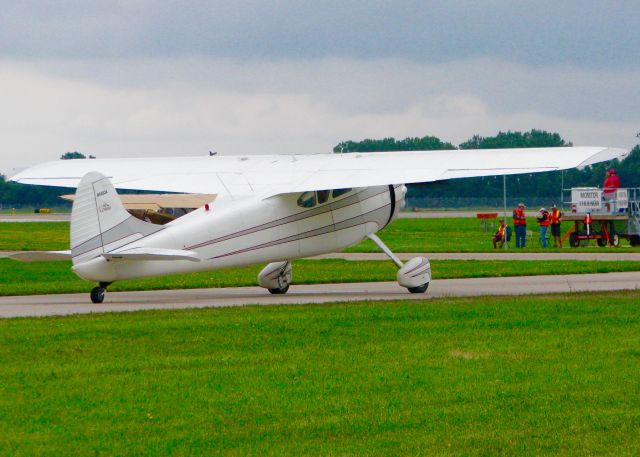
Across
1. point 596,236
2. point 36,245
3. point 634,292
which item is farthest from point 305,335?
point 36,245

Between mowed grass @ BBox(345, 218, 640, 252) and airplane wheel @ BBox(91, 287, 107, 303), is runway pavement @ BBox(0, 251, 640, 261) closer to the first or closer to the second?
mowed grass @ BBox(345, 218, 640, 252)

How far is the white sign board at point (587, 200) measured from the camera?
45406 millimetres

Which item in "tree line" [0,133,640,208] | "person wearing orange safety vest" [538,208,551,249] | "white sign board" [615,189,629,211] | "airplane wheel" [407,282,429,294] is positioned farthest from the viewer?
"tree line" [0,133,640,208]

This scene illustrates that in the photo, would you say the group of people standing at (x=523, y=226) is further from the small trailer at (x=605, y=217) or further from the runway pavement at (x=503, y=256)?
the runway pavement at (x=503, y=256)

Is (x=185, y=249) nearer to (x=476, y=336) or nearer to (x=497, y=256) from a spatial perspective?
(x=476, y=336)

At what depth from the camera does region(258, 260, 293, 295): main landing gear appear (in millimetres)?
23672

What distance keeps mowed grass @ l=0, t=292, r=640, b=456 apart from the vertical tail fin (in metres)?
2.06

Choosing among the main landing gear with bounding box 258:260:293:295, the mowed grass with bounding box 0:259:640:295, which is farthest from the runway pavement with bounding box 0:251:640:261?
the main landing gear with bounding box 258:260:293:295

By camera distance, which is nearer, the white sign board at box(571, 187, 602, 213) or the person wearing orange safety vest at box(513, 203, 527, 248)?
the person wearing orange safety vest at box(513, 203, 527, 248)

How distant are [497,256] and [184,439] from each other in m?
26.9

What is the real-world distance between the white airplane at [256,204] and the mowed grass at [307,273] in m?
2.42

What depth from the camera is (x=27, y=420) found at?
10070mm

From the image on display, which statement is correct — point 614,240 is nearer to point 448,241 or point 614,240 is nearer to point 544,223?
point 544,223

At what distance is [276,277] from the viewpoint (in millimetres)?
23734
